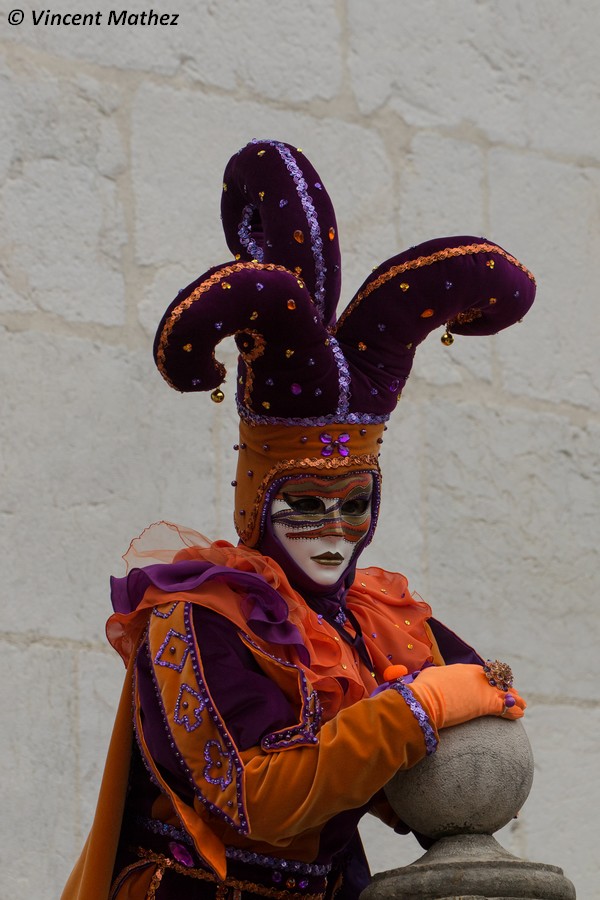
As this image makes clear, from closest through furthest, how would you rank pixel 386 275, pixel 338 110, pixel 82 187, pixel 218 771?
pixel 218 771 < pixel 386 275 < pixel 82 187 < pixel 338 110

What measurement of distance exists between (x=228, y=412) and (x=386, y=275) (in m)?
1.44

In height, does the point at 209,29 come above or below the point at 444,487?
above

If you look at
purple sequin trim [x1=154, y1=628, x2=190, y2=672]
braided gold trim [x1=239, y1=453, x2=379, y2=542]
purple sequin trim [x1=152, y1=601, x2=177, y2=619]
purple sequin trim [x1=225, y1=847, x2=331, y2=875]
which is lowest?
purple sequin trim [x1=225, y1=847, x2=331, y2=875]

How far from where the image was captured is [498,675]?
3.18m

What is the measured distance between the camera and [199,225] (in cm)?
474

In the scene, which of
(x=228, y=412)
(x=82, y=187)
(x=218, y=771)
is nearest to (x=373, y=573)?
(x=218, y=771)

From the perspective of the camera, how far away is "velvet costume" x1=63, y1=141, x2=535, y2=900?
3.10 m

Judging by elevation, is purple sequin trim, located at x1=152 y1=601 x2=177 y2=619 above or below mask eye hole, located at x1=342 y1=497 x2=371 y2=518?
below

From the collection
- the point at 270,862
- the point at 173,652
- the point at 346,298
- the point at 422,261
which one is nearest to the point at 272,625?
the point at 173,652

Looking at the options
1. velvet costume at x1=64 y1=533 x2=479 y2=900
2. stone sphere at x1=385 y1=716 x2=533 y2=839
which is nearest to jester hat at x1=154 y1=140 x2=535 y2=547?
velvet costume at x1=64 y1=533 x2=479 y2=900

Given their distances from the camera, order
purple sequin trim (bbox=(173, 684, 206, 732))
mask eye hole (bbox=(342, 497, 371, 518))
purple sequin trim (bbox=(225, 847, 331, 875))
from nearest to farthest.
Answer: purple sequin trim (bbox=(173, 684, 206, 732)) → purple sequin trim (bbox=(225, 847, 331, 875)) → mask eye hole (bbox=(342, 497, 371, 518))

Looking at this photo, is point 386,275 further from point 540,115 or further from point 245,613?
point 540,115

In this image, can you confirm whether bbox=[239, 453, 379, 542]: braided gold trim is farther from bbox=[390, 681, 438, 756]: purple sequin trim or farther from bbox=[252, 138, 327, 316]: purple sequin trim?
bbox=[390, 681, 438, 756]: purple sequin trim

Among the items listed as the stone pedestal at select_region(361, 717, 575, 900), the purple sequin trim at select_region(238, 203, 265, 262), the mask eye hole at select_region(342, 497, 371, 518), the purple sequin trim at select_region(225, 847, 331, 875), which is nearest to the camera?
the stone pedestal at select_region(361, 717, 575, 900)
